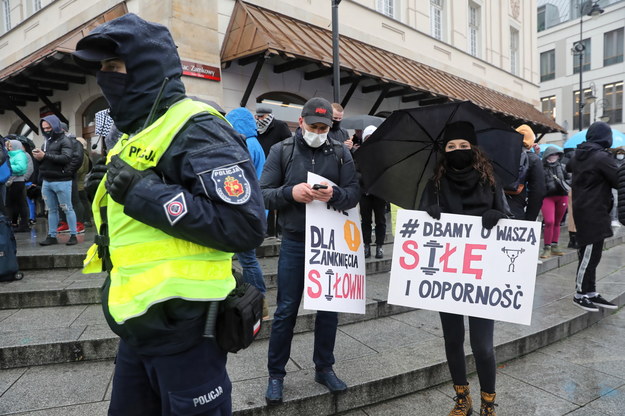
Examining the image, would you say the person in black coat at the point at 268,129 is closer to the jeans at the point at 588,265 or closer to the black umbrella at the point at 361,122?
the black umbrella at the point at 361,122

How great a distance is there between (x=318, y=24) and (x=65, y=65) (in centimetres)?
588

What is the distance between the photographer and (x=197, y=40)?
831 cm

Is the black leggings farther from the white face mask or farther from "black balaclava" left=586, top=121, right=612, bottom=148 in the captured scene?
"black balaclava" left=586, top=121, right=612, bottom=148

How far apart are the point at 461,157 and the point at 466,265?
72 cm

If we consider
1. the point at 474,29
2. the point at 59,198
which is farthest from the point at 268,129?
the point at 474,29

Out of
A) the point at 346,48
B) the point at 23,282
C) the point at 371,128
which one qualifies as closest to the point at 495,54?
the point at 346,48

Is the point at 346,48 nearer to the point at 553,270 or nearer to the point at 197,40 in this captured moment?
the point at 197,40

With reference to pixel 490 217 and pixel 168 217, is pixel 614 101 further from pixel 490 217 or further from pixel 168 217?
pixel 168 217

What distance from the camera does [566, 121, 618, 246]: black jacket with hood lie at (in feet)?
15.8

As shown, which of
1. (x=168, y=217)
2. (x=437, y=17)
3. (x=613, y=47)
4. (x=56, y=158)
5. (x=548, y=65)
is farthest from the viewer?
(x=548, y=65)

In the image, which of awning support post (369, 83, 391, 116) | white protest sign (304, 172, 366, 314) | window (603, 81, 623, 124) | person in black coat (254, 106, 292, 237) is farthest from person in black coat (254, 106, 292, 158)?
window (603, 81, 623, 124)

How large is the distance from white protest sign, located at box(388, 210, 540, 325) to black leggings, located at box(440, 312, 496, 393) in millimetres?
110

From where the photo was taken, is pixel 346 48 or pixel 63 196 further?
pixel 346 48

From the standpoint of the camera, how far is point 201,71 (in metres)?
8.35
